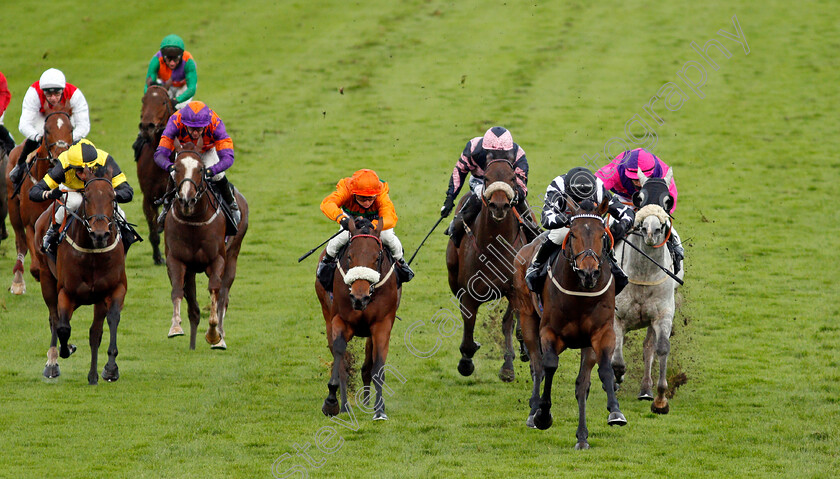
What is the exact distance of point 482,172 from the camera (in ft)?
36.1

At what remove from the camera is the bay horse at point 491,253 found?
966 cm

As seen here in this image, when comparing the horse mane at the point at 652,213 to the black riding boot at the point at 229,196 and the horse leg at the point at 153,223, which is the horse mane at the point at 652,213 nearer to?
the black riding boot at the point at 229,196

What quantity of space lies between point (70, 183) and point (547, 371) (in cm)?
497

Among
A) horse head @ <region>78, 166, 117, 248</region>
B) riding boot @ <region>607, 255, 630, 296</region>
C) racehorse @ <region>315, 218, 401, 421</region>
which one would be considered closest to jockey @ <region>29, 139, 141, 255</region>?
horse head @ <region>78, 166, 117, 248</region>

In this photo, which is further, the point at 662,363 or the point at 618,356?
the point at 618,356

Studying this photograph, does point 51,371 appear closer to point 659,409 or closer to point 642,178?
point 659,409

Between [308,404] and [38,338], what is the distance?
4209mm

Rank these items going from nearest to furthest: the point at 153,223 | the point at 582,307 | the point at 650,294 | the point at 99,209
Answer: the point at 582,307 < the point at 650,294 < the point at 99,209 < the point at 153,223

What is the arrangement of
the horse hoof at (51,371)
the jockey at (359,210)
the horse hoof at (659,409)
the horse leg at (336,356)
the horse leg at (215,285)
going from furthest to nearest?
the horse leg at (215,285) → the horse hoof at (51,371) → the horse hoof at (659,409) → the jockey at (359,210) → the horse leg at (336,356)

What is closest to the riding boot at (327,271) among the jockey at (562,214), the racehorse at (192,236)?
the jockey at (562,214)

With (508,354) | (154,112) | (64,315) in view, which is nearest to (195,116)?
(64,315)

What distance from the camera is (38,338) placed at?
40.6ft

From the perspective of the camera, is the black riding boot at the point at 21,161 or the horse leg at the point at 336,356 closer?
the horse leg at the point at 336,356

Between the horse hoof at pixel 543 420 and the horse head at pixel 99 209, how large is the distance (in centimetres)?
411
